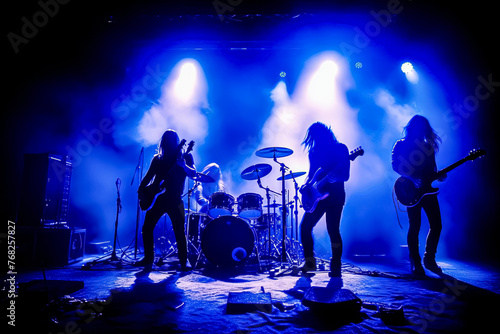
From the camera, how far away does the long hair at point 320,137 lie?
4.52 metres

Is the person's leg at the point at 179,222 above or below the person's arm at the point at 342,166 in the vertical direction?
below

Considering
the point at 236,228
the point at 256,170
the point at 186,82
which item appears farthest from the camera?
the point at 186,82

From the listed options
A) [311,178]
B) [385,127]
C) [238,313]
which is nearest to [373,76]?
[385,127]

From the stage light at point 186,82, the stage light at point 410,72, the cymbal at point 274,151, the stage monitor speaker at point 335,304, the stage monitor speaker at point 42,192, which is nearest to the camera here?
the stage monitor speaker at point 335,304

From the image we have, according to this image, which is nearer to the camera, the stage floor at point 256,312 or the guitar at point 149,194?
the stage floor at point 256,312

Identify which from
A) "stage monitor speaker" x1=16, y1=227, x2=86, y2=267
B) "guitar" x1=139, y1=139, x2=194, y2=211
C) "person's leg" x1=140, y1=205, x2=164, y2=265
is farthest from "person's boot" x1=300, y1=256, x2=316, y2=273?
"stage monitor speaker" x1=16, y1=227, x2=86, y2=267

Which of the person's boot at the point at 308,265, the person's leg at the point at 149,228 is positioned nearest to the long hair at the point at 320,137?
the person's boot at the point at 308,265

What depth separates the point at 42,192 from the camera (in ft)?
18.3

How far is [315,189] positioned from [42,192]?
5.73 m

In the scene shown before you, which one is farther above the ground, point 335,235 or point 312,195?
point 312,195

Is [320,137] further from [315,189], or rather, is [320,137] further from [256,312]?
[256,312]

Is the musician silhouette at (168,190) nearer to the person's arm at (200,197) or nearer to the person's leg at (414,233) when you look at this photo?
the person's arm at (200,197)

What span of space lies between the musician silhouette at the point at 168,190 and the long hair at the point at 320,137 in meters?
2.28

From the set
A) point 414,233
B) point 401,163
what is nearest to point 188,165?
point 401,163
